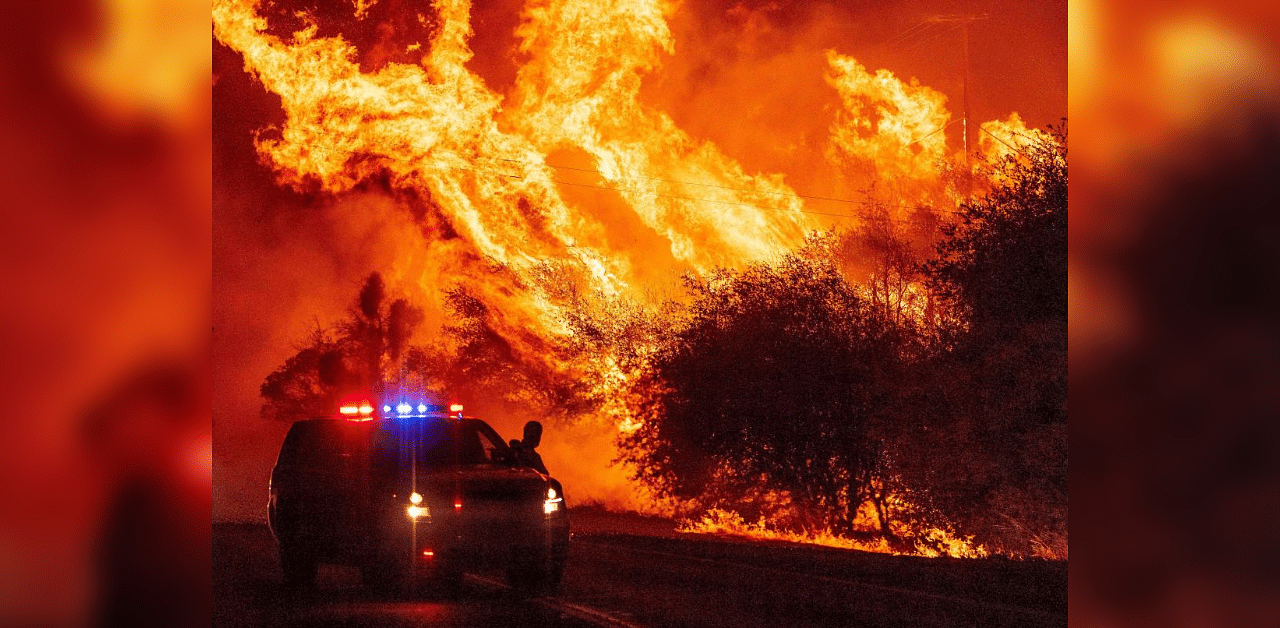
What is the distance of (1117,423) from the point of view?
468 cm

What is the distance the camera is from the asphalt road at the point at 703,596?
1217 centimetres

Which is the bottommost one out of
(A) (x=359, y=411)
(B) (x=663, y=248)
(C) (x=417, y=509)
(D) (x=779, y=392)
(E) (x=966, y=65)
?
(C) (x=417, y=509)

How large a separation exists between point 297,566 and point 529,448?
9.15 ft

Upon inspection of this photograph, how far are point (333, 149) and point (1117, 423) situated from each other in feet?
132

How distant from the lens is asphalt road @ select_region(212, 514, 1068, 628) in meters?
12.2

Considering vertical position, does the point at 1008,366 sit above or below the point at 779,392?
above

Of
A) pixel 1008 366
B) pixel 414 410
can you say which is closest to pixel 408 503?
pixel 414 410

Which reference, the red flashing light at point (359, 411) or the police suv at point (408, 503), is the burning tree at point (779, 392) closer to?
the police suv at point (408, 503)

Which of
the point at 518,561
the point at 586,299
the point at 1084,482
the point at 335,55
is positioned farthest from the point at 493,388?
the point at 1084,482

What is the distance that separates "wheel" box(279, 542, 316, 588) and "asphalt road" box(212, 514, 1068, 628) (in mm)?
199

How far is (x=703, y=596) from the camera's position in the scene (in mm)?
14148

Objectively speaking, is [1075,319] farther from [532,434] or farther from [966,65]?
[966,65]

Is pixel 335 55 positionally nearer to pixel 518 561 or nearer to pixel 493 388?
pixel 493 388

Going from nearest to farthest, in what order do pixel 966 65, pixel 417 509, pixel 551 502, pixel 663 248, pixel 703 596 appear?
pixel 417 509
pixel 703 596
pixel 551 502
pixel 966 65
pixel 663 248
